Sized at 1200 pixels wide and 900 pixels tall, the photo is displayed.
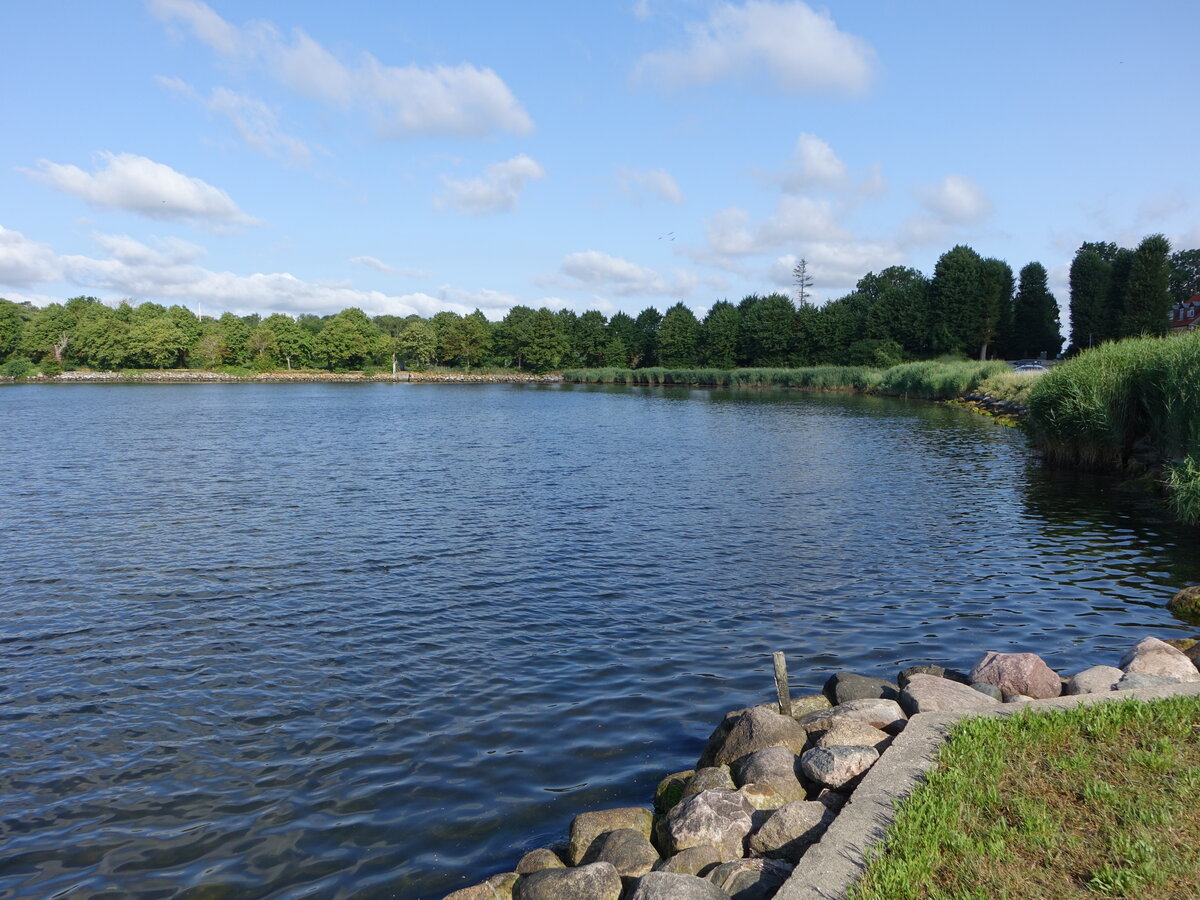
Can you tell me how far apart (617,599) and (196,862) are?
9.02 metres

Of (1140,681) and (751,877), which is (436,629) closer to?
(751,877)

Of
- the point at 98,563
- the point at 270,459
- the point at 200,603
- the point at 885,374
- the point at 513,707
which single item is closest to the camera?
the point at 513,707

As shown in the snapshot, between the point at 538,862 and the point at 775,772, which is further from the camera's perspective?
the point at 775,772

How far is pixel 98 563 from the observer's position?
17.9 metres

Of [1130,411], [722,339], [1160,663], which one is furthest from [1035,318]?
[1160,663]

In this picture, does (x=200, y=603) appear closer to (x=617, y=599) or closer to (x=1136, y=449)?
(x=617, y=599)

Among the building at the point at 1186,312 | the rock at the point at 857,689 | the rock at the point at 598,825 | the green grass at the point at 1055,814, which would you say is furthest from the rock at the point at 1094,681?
the building at the point at 1186,312

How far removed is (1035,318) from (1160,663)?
354 ft

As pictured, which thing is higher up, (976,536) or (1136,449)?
(1136,449)

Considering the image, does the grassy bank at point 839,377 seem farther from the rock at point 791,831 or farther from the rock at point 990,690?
the rock at point 791,831

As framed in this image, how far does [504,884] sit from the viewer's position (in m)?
7.12

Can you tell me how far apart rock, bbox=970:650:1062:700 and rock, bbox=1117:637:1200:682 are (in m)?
1.11

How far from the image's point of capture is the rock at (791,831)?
6.91m

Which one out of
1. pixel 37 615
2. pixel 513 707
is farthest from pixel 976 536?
pixel 37 615
